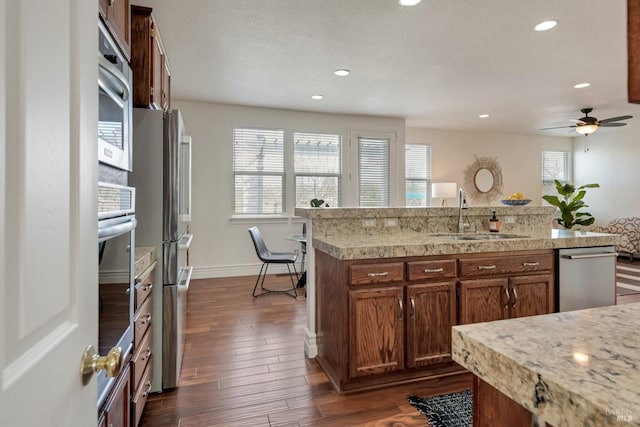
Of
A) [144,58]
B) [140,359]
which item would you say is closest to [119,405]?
[140,359]

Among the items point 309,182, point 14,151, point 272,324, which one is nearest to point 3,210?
point 14,151

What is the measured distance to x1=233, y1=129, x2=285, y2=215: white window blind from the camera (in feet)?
17.8

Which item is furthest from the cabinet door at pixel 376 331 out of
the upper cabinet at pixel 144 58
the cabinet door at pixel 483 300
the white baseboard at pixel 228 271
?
the white baseboard at pixel 228 271

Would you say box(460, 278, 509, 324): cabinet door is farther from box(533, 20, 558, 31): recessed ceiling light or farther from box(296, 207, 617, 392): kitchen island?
box(533, 20, 558, 31): recessed ceiling light

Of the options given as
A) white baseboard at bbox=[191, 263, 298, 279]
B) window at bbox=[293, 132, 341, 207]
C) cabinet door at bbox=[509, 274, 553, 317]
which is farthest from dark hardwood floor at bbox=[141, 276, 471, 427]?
window at bbox=[293, 132, 341, 207]

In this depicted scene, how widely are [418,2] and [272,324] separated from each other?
3.02 meters

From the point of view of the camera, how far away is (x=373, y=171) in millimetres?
6129

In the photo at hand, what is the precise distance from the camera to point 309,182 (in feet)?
19.0

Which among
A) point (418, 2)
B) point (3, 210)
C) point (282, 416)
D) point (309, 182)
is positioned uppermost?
point (418, 2)

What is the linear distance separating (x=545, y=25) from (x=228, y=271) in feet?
15.9

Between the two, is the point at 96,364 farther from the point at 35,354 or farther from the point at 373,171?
the point at 373,171

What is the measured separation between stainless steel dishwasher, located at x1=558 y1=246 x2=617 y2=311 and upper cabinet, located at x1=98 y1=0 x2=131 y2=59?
298cm

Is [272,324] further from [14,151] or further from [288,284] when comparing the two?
[14,151]

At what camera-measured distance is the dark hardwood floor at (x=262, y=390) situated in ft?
6.20
